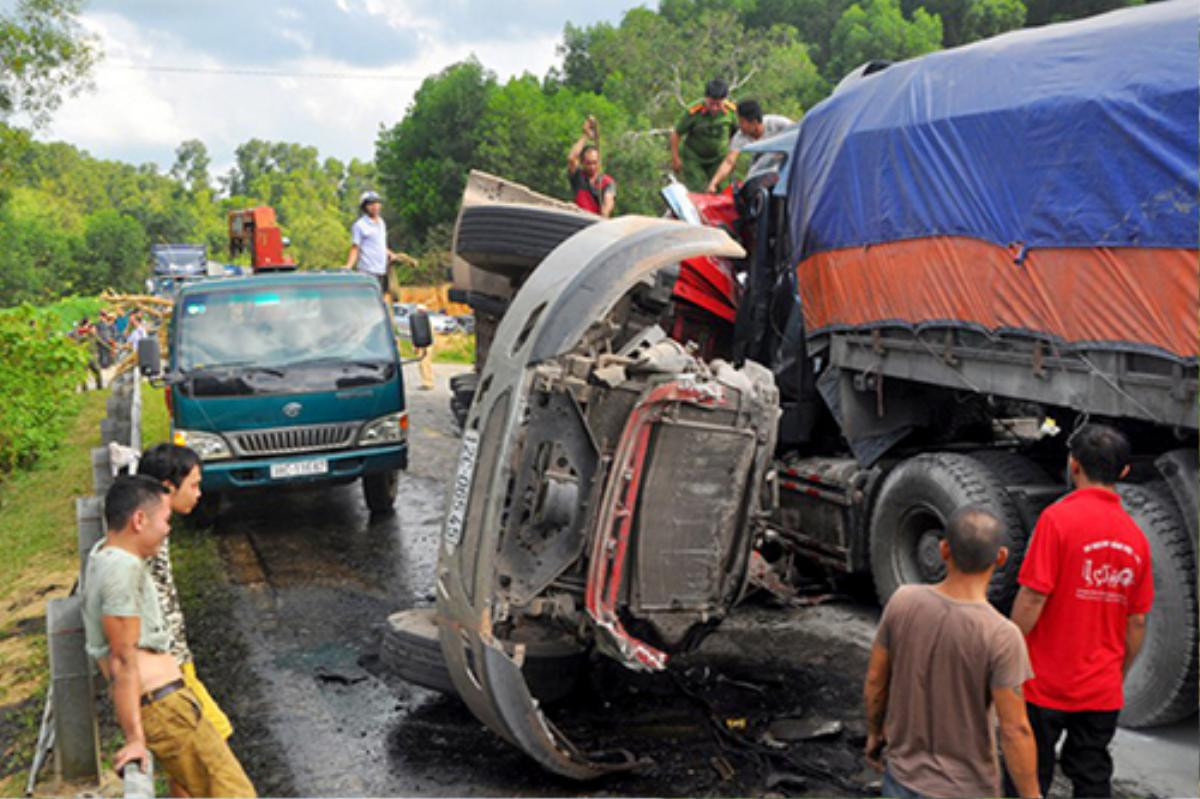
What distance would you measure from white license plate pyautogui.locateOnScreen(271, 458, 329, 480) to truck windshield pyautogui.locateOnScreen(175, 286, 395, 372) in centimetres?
80

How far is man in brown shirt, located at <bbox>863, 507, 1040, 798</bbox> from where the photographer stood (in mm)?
3172

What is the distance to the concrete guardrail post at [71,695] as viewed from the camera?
186 inches

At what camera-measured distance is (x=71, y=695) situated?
4.80 metres

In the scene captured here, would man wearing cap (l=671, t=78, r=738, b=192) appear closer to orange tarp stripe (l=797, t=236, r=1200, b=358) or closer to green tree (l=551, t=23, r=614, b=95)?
orange tarp stripe (l=797, t=236, r=1200, b=358)

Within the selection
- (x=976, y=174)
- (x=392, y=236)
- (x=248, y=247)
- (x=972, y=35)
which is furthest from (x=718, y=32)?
(x=976, y=174)

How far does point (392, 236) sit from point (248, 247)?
37.8 metres

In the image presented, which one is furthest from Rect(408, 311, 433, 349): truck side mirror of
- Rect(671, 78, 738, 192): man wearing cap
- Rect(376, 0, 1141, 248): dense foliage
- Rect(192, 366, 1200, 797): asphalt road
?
Rect(376, 0, 1141, 248): dense foliage

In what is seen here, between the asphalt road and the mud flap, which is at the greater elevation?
the mud flap

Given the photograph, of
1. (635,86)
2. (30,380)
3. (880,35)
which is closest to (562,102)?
(635,86)

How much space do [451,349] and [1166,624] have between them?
2681 centimetres

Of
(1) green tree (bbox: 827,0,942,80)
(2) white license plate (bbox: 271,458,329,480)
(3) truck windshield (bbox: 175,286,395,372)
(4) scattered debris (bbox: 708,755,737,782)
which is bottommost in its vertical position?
(4) scattered debris (bbox: 708,755,737,782)

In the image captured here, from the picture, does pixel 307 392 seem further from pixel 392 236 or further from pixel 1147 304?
pixel 392 236

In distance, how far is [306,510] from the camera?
10.2m

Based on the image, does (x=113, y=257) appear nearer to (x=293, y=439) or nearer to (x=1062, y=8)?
(x=1062, y=8)
